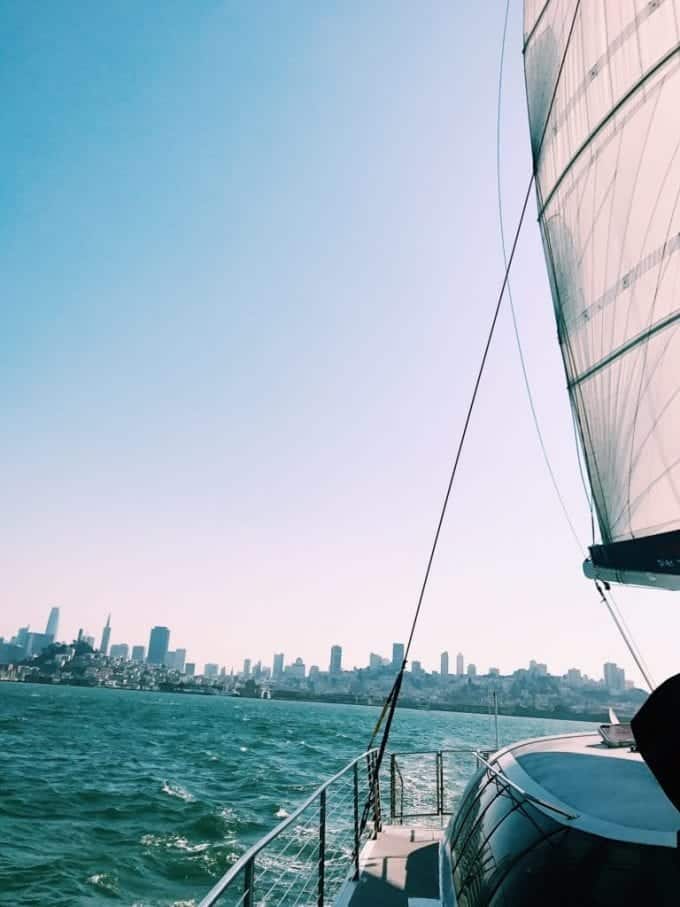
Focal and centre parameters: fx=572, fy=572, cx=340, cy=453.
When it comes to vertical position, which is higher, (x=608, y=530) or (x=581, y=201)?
(x=581, y=201)

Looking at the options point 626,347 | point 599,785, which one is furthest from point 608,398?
point 599,785

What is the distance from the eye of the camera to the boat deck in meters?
5.42

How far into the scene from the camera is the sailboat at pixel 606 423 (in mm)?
3102

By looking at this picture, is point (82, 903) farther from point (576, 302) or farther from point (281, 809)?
point (576, 302)

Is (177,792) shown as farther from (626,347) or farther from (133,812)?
(626,347)

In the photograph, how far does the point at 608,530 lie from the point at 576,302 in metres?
3.54

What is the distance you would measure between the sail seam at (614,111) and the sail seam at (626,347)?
3.19m

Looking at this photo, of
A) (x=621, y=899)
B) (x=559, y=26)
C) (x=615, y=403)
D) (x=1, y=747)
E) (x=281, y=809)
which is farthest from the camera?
(x=1, y=747)

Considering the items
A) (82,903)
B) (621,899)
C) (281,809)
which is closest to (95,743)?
(281,809)

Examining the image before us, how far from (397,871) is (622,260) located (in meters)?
7.85

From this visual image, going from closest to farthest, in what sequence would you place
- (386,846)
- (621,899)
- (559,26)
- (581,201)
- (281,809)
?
1. (621,899)
2. (386,846)
3. (581,201)
4. (559,26)
5. (281,809)

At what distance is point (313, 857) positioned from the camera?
12.1m

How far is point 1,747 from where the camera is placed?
1219 inches

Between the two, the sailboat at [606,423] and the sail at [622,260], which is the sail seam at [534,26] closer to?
the sailboat at [606,423]
